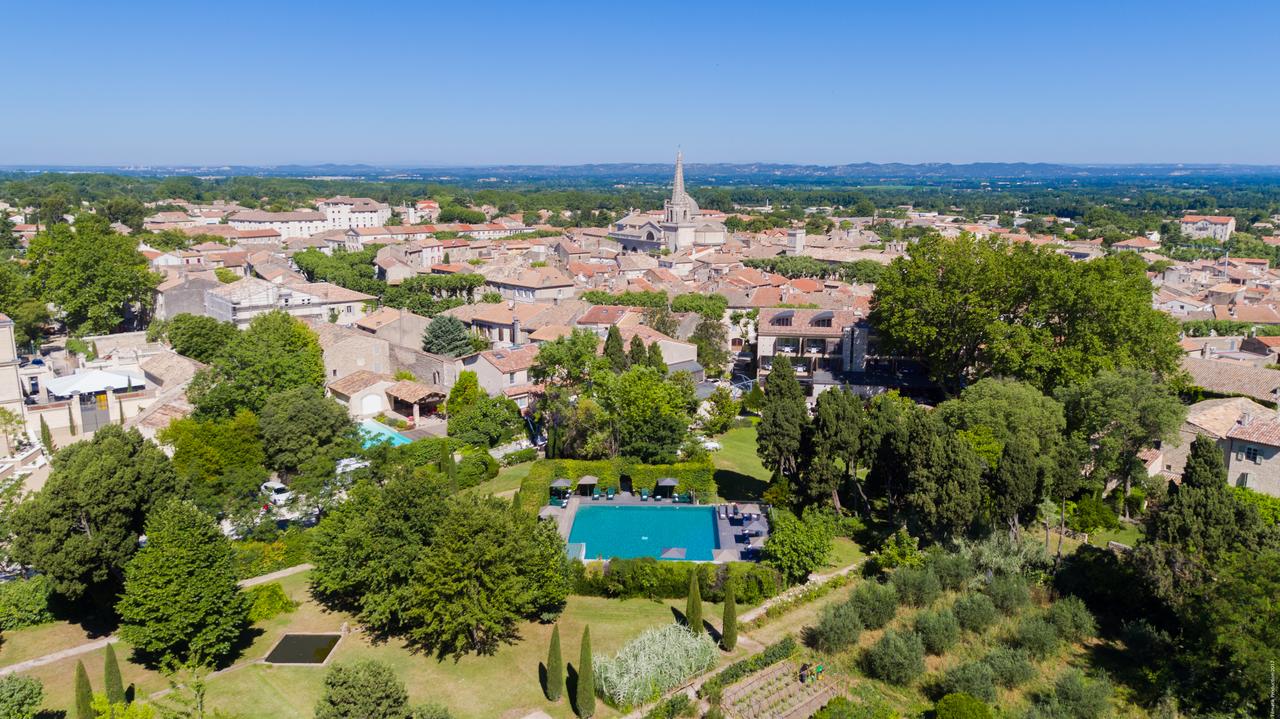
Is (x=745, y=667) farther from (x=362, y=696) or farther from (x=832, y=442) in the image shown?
(x=832, y=442)

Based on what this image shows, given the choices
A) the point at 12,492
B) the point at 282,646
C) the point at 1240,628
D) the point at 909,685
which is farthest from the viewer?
the point at 12,492

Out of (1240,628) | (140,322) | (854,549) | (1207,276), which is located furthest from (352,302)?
(1207,276)

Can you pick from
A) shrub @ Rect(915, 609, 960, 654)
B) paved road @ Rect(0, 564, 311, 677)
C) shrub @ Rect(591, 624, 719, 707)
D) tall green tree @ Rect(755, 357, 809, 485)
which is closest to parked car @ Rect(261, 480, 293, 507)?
paved road @ Rect(0, 564, 311, 677)

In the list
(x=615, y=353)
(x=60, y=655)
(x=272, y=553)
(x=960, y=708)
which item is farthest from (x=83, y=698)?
(x=615, y=353)

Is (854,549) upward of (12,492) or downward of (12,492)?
downward

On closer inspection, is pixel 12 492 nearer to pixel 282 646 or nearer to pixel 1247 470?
pixel 282 646

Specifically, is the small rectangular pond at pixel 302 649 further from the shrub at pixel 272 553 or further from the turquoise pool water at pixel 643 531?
the turquoise pool water at pixel 643 531

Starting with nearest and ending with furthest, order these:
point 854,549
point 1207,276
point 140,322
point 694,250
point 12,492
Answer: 1. point 12,492
2. point 854,549
3. point 140,322
4. point 1207,276
5. point 694,250
